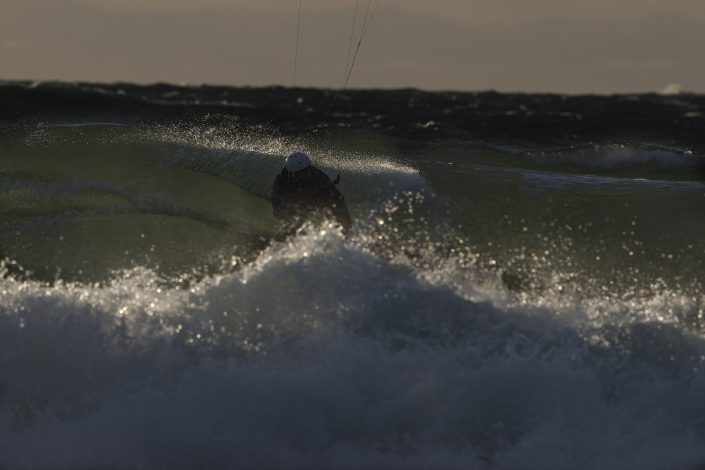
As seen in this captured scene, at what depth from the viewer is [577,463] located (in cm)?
616

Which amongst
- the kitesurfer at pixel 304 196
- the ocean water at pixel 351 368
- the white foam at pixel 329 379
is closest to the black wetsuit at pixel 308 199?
the kitesurfer at pixel 304 196

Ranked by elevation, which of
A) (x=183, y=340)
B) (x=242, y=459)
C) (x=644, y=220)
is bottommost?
(x=242, y=459)

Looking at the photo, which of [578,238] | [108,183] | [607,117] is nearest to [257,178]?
[108,183]

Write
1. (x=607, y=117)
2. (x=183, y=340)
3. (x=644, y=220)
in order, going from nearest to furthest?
(x=183, y=340)
(x=644, y=220)
(x=607, y=117)

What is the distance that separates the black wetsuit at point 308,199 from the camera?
8.88 meters

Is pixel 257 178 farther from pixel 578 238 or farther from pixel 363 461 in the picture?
pixel 363 461

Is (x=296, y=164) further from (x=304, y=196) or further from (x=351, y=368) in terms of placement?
(x=351, y=368)

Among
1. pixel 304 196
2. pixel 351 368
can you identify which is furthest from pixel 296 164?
pixel 351 368

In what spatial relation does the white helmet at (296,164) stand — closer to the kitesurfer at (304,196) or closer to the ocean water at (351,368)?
the kitesurfer at (304,196)

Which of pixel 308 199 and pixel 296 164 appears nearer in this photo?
pixel 308 199

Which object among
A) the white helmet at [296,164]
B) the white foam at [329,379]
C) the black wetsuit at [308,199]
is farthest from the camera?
the white helmet at [296,164]

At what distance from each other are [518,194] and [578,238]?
4.79 ft

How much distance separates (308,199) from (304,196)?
0.15 feet

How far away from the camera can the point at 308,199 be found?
8.93 meters
